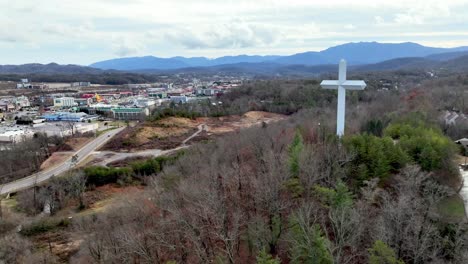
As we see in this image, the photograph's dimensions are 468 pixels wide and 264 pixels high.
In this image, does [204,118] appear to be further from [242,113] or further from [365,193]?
[365,193]

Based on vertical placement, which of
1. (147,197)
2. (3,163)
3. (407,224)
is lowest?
(3,163)

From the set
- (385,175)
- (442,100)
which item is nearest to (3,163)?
(385,175)

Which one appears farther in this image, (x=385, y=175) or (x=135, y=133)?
(x=135, y=133)

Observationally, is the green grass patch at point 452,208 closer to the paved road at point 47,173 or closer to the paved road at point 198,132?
the paved road at point 47,173

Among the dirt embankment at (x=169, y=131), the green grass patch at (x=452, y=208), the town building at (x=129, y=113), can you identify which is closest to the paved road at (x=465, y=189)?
the green grass patch at (x=452, y=208)

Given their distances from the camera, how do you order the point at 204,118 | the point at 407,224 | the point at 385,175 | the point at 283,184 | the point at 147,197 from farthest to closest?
the point at 204,118
the point at 147,197
the point at 385,175
the point at 283,184
the point at 407,224
